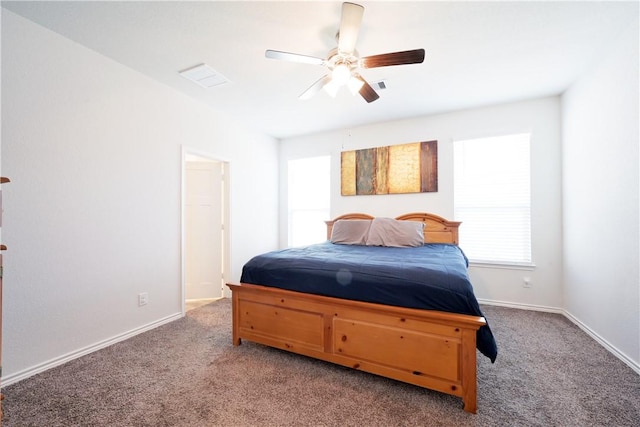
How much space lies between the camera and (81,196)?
217cm

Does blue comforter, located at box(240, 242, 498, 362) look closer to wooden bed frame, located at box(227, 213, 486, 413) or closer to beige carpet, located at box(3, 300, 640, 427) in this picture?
wooden bed frame, located at box(227, 213, 486, 413)

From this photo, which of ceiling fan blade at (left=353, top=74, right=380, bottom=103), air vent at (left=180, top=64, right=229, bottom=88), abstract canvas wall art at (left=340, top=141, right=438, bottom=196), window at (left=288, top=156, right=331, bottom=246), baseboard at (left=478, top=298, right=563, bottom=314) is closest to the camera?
ceiling fan blade at (left=353, top=74, right=380, bottom=103)

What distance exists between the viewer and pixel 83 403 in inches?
63.9

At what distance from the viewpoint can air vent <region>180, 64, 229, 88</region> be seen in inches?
99.4

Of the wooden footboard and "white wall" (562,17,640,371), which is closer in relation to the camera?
the wooden footboard

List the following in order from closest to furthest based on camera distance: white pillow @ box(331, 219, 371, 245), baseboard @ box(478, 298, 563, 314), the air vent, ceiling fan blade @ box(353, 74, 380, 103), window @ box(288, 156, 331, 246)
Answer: ceiling fan blade @ box(353, 74, 380, 103) → the air vent → baseboard @ box(478, 298, 563, 314) → white pillow @ box(331, 219, 371, 245) → window @ box(288, 156, 331, 246)

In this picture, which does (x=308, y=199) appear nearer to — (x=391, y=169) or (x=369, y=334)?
(x=391, y=169)

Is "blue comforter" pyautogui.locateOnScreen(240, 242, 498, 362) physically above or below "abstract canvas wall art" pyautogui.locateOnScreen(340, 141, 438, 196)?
below

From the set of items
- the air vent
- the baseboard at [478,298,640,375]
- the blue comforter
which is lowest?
the baseboard at [478,298,640,375]

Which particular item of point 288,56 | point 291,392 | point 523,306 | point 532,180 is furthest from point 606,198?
point 291,392

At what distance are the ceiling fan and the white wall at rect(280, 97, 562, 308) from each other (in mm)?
1829

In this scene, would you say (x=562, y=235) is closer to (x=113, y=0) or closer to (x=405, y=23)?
Answer: (x=405, y=23)

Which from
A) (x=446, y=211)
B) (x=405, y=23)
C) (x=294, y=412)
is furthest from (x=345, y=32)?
(x=446, y=211)

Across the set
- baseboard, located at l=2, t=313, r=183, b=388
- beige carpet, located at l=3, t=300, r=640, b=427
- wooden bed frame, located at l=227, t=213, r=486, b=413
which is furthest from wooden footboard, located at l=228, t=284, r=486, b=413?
baseboard, located at l=2, t=313, r=183, b=388
